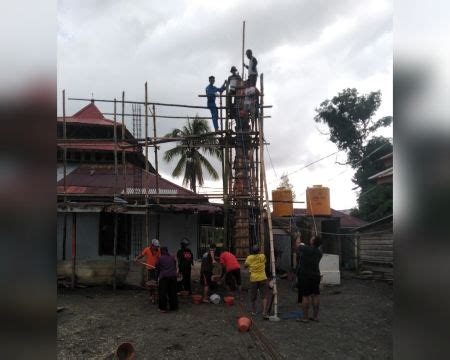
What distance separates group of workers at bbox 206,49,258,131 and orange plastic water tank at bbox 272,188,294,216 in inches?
151

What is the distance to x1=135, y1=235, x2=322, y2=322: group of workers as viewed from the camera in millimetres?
7926

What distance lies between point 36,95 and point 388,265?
13.9 m

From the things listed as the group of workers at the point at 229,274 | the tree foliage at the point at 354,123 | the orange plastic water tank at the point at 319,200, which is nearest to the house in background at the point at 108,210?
the group of workers at the point at 229,274

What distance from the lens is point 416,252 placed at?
138 centimetres

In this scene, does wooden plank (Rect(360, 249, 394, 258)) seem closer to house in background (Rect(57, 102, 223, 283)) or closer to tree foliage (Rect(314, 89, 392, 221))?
house in background (Rect(57, 102, 223, 283))

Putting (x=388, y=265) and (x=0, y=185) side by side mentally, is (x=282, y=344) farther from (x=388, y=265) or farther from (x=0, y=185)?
(x=388, y=265)

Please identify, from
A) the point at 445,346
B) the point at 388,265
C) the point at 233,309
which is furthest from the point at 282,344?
the point at 388,265

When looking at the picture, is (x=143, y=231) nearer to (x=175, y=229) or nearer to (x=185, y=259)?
(x=175, y=229)

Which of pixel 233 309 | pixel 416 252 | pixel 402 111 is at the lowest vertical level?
pixel 233 309

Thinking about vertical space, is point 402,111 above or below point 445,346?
above

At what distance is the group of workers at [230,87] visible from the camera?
1289 centimetres

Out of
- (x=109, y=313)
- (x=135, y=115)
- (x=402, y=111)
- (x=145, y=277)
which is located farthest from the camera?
(x=135, y=115)

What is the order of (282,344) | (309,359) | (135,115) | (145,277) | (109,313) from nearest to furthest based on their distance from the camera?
(309,359), (282,344), (109,313), (145,277), (135,115)

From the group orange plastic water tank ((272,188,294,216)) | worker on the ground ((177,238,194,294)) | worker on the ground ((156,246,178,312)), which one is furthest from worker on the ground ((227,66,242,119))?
worker on the ground ((156,246,178,312))
